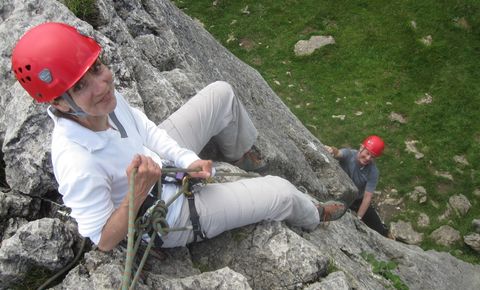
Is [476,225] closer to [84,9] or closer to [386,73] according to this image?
[386,73]

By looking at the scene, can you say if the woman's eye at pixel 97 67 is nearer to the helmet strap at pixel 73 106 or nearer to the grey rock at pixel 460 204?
the helmet strap at pixel 73 106

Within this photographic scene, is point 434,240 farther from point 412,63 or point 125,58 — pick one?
point 125,58

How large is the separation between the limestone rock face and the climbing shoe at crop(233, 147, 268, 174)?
Result: 23cm

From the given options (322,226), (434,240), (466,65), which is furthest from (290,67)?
(322,226)

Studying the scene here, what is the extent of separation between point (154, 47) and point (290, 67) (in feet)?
37.9

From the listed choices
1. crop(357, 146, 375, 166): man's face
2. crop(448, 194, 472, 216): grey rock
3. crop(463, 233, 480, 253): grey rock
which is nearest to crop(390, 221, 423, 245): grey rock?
crop(463, 233, 480, 253): grey rock

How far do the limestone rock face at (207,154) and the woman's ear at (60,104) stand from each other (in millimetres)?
1350

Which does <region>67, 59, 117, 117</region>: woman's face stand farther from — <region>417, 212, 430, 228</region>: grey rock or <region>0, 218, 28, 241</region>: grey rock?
<region>417, 212, 430, 228</region>: grey rock

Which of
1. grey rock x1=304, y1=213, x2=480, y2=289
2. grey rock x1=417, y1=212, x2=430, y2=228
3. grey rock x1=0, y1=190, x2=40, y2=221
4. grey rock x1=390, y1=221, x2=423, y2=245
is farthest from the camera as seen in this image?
grey rock x1=417, y1=212, x2=430, y2=228

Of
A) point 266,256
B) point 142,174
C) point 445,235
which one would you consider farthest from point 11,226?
point 445,235

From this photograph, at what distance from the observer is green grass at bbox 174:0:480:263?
1534cm

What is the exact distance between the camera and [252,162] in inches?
313

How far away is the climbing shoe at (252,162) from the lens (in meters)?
7.80

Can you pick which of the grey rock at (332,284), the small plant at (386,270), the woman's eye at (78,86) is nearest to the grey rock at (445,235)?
the small plant at (386,270)
